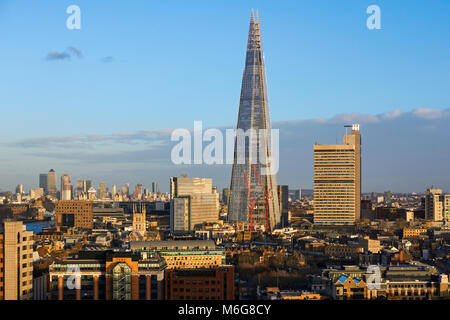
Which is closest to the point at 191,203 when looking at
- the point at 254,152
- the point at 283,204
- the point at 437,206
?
the point at 254,152

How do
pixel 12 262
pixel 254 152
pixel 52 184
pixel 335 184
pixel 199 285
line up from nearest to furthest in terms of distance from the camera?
pixel 12 262, pixel 199 285, pixel 254 152, pixel 335 184, pixel 52 184

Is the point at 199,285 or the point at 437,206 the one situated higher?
the point at 437,206

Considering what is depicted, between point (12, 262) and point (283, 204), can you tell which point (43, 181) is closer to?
point (283, 204)

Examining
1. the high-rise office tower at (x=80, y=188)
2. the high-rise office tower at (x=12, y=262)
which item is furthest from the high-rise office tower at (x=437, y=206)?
the high-rise office tower at (x=12, y=262)

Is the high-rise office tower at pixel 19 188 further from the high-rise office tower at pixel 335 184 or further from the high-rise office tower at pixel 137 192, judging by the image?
the high-rise office tower at pixel 335 184

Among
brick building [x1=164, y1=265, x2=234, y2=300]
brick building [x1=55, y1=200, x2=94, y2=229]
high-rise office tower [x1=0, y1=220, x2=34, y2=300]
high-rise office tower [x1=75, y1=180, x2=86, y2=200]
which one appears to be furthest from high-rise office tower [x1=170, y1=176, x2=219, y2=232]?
high-rise office tower [x1=0, y1=220, x2=34, y2=300]

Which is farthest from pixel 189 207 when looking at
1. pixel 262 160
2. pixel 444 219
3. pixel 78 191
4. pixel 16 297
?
pixel 16 297

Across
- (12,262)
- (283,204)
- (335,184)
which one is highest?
(335,184)
